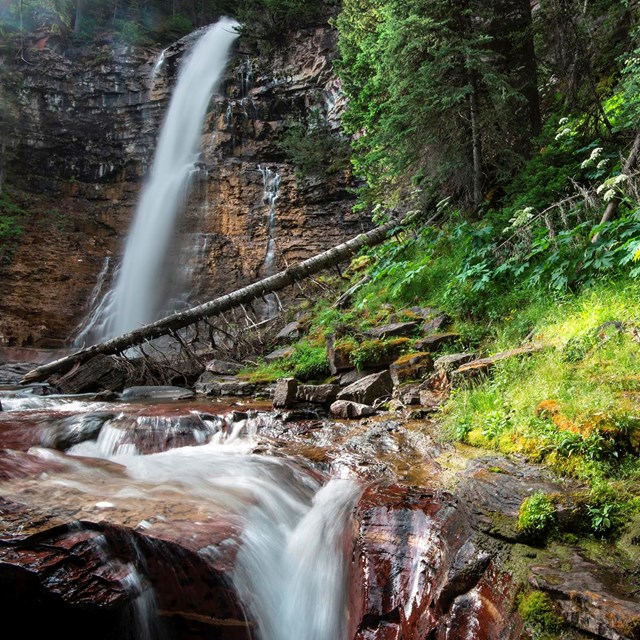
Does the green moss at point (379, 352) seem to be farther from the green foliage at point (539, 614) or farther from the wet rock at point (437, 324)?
the green foliage at point (539, 614)

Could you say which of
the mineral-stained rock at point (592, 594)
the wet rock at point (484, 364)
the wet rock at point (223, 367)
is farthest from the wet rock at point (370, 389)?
the wet rock at point (223, 367)

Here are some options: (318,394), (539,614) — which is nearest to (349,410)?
(318,394)

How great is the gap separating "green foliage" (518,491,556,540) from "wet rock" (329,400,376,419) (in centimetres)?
311

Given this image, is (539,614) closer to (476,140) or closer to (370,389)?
(370,389)

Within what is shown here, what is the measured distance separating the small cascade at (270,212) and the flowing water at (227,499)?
9967mm

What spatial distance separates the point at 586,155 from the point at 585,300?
356 cm

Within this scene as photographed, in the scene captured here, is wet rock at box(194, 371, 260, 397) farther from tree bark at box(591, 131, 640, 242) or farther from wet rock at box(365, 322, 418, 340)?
tree bark at box(591, 131, 640, 242)

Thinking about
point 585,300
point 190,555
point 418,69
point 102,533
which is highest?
point 418,69

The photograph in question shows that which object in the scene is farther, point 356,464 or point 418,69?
point 418,69

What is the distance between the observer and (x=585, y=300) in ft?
16.5

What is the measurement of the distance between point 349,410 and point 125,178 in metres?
18.0

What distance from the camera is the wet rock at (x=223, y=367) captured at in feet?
32.8

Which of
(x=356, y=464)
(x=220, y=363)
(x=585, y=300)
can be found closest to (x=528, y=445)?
(x=356, y=464)

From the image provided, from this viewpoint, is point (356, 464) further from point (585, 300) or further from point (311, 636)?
point (585, 300)
